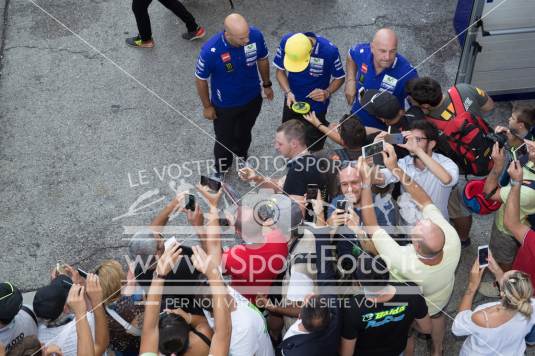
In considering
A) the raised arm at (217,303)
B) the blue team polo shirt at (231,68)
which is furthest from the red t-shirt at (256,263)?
the blue team polo shirt at (231,68)

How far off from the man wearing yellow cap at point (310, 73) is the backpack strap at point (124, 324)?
2225mm

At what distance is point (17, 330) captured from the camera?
3.93 m

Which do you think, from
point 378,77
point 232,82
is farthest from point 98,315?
point 378,77

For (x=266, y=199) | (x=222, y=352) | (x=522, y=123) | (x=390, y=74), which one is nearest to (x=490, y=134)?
(x=522, y=123)

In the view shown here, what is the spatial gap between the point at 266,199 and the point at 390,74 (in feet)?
5.70

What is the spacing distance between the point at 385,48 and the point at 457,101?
758 mm

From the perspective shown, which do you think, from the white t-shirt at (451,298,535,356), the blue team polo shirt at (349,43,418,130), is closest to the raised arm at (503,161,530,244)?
the white t-shirt at (451,298,535,356)

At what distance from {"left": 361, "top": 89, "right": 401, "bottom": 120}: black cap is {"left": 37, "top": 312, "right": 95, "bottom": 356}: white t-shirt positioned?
8.49 feet

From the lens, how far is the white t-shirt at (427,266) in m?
3.93

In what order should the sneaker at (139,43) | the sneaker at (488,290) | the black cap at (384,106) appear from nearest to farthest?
1. the black cap at (384,106)
2. the sneaker at (488,290)
3. the sneaker at (139,43)

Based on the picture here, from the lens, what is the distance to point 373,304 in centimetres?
362

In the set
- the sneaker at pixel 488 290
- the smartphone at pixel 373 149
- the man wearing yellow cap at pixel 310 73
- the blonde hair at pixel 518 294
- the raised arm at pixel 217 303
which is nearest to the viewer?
the raised arm at pixel 217 303

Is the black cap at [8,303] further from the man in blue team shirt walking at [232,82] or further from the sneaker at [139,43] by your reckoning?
the sneaker at [139,43]

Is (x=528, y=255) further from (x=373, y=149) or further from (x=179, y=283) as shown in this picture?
(x=179, y=283)
